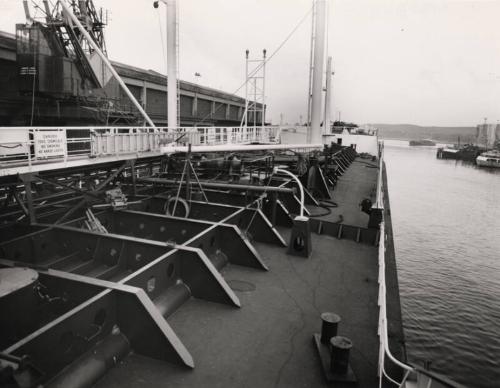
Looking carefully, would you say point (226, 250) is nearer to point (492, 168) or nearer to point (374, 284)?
point (374, 284)

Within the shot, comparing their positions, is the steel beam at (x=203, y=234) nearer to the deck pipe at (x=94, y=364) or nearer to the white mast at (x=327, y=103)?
the deck pipe at (x=94, y=364)

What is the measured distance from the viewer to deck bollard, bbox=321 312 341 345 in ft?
18.5

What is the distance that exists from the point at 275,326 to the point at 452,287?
18.2 m

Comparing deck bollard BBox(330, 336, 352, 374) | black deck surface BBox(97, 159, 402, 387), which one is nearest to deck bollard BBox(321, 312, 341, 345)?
black deck surface BBox(97, 159, 402, 387)

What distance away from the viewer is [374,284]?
871cm

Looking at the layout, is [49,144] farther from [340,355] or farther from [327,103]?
[327,103]

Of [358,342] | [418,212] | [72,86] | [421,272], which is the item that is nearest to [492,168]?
[418,212]

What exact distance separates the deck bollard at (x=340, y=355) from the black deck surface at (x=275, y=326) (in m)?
0.26

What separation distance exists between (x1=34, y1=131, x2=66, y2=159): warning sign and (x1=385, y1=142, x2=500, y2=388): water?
1248 cm

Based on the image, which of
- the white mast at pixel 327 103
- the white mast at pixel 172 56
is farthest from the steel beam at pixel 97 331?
the white mast at pixel 327 103

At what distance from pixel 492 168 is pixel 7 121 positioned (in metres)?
111

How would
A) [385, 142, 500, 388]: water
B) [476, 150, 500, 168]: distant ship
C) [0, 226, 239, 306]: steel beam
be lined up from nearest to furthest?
1. [0, 226, 239, 306]: steel beam
2. [385, 142, 500, 388]: water
3. [476, 150, 500, 168]: distant ship

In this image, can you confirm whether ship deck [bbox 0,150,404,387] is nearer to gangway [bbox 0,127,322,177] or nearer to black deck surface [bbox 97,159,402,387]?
black deck surface [bbox 97,159,402,387]

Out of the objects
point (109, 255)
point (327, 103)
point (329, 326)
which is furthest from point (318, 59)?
point (327, 103)
